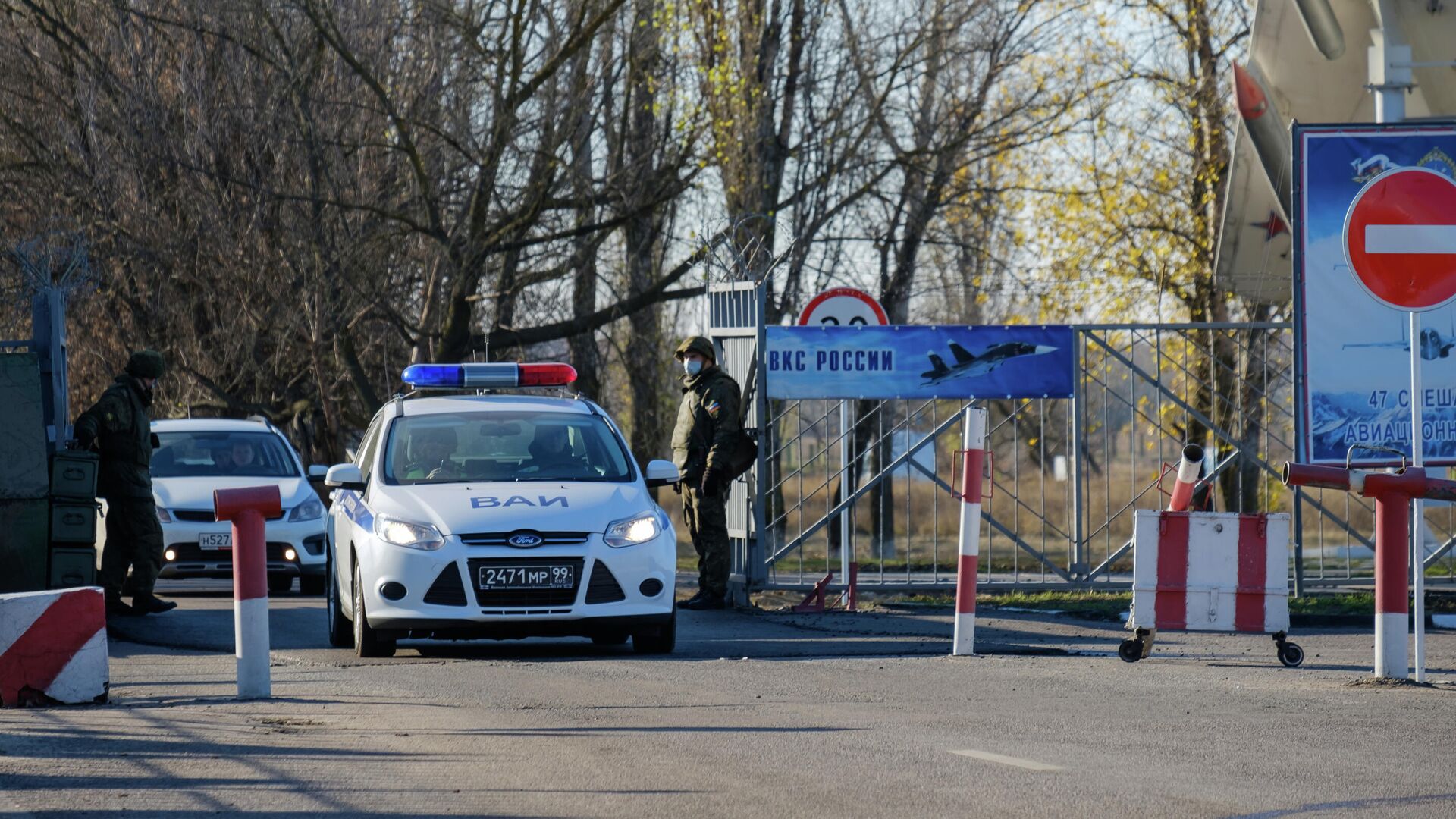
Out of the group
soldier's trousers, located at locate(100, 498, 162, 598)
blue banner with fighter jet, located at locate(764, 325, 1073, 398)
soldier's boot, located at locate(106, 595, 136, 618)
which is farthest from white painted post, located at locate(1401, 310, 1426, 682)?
soldier's boot, located at locate(106, 595, 136, 618)

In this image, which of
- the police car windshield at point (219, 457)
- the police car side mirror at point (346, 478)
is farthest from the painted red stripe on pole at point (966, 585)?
the police car windshield at point (219, 457)

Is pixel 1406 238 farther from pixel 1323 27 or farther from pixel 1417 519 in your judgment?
pixel 1323 27

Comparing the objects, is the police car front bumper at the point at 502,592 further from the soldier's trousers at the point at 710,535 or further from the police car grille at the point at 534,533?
the soldier's trousers at the point at 710,535

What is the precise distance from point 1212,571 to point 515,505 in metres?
4.03

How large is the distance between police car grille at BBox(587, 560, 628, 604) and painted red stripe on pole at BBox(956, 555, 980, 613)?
77.5 inches

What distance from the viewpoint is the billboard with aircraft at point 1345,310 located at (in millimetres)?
11828

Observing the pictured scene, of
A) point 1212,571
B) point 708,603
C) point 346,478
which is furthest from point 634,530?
point 708,603

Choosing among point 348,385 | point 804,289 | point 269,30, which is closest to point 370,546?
point 269,30

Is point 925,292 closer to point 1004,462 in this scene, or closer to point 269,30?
point 269,30

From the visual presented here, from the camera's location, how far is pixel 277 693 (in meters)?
9.68

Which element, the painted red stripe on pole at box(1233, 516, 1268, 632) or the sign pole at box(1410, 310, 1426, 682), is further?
the painted red stripe on pole at box(1233, 516, 1268, 632)

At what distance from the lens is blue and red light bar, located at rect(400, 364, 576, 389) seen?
539 inches

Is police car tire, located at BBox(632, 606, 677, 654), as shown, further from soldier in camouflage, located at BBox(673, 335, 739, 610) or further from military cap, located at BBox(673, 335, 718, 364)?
military cap, located at BBox(673, 335, 718, 364)

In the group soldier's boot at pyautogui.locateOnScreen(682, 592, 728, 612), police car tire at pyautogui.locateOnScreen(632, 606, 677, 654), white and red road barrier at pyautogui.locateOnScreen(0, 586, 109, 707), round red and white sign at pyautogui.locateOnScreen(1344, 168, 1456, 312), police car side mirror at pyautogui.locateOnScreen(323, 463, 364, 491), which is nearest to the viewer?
white and red road barrier at pyautogui.locateOnScreen(0, 586, 109, 707)
